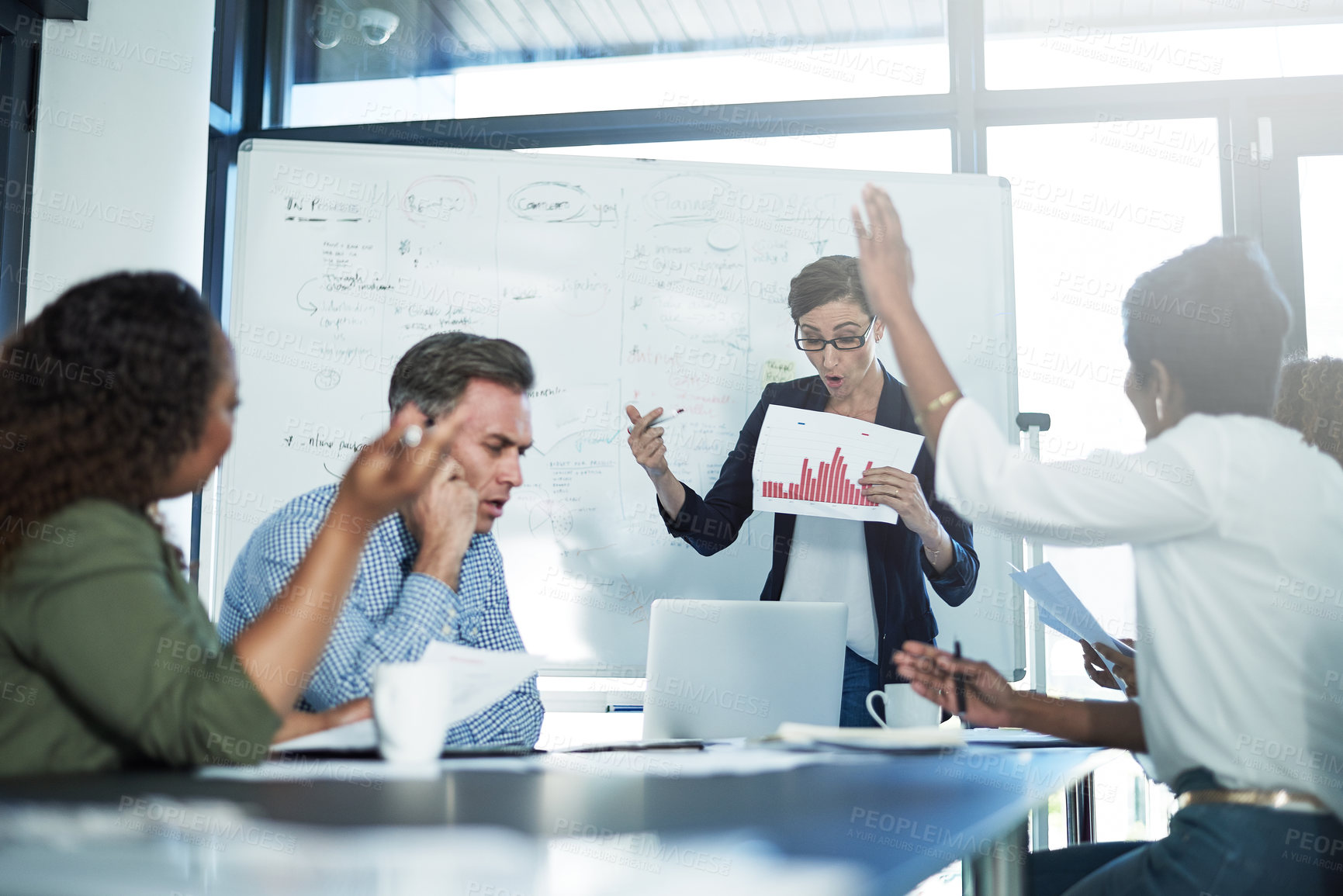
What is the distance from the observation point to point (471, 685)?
115 centimetres

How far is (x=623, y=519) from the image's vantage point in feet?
9.78

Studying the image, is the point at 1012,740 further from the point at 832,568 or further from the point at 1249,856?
the point at 832,568

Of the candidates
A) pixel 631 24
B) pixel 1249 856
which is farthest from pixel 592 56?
pixel 1249 856

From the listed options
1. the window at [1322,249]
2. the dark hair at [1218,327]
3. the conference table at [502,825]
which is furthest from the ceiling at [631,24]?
the conference table at [502,825]

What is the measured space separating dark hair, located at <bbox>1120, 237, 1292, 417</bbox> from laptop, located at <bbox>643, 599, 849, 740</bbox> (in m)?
0.66

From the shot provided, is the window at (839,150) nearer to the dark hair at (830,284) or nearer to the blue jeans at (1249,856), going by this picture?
the dark hair at (830,284)

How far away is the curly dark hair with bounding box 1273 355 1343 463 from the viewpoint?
1.75 meters

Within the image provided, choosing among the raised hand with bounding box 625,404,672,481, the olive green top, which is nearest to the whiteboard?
the raised hand with bounding box 625,404,672,481

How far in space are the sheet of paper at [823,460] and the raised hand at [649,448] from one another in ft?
0.79

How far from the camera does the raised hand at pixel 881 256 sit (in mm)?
1172

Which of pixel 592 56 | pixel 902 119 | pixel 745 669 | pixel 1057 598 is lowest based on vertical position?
pixel 745 669

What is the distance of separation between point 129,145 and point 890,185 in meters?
2.19

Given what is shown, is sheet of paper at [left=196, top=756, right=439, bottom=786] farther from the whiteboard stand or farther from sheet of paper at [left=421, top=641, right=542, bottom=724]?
the whiteboard stand

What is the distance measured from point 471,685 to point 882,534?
5.41ft
